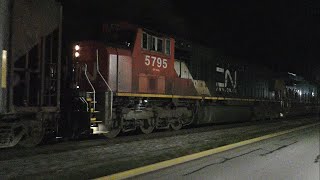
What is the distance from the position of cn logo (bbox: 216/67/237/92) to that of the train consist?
0.17 ft

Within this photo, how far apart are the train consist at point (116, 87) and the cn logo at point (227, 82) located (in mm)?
52

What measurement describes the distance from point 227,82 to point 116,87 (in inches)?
379

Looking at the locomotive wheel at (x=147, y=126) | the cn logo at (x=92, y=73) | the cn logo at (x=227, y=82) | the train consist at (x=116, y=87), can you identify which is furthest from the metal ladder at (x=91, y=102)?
the cn logo at (x=227, y=82)

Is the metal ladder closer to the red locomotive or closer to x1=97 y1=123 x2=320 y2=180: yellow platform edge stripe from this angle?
the red locomotive

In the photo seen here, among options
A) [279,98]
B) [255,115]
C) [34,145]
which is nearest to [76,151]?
[34,145]

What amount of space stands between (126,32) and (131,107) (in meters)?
2.66

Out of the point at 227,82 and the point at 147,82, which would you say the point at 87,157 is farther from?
the point at 227,82

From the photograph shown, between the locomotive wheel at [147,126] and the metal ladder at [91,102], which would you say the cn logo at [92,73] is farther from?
the locomotive wheel at [147,126]

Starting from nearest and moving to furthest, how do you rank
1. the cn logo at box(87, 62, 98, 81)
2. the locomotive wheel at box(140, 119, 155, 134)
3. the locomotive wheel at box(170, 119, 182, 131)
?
1. the cn logo at box(87, 62, 98, 81)
2. the locomotive wheel at box(140, 119, 155, 134)
3. the locomotive wheel at box(170, 119, 182, 131)

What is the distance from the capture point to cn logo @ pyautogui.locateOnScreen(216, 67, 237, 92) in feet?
69.3

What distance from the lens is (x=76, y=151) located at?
33.0ft

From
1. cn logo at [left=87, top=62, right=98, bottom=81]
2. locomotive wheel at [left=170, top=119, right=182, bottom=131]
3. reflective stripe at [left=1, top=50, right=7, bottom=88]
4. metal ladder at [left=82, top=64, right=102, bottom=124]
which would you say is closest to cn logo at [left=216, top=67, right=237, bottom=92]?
locomotive wheel at [left=170, top=119, right=182, bottom=131]

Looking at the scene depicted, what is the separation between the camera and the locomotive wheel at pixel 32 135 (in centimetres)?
1048

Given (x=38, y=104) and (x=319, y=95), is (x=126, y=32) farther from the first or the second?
(x=319, y=95)
